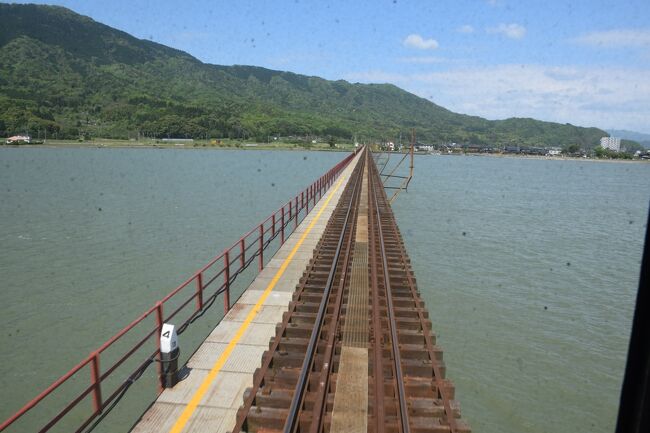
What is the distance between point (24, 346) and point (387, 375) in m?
10.5

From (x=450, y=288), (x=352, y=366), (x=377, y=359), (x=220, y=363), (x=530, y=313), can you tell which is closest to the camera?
(x=352, y=366)

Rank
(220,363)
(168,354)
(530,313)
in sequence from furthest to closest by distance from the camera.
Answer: (530,313), (220,363), (168,354)

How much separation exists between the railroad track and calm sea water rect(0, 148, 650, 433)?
102 inches

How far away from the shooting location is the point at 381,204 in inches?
1344

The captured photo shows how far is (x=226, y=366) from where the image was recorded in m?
9.16

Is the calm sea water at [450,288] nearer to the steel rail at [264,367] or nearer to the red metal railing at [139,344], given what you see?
the red metal railing at [139,344]

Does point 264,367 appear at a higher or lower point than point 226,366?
higher

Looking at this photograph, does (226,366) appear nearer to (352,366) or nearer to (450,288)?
(352,366)

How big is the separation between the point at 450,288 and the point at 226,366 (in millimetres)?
12874

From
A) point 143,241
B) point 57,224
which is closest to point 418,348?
point 143,241

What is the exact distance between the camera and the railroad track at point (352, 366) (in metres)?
6.78

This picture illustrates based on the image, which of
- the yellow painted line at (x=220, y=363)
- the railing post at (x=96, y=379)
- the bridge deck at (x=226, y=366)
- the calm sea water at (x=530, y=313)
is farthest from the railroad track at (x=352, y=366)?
the calm sea water at (x=530, y=313)

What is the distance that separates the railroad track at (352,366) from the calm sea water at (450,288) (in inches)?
102

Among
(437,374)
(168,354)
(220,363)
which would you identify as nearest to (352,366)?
(437,374)
